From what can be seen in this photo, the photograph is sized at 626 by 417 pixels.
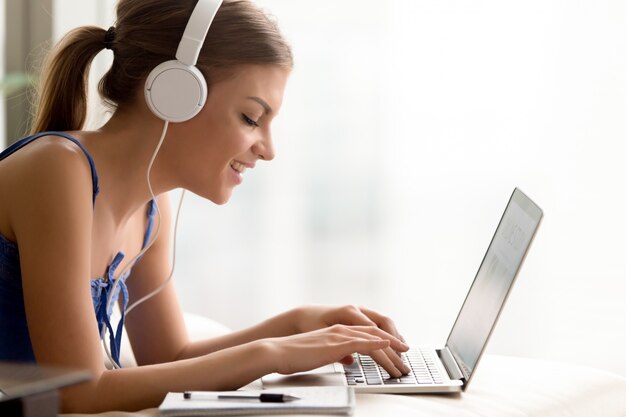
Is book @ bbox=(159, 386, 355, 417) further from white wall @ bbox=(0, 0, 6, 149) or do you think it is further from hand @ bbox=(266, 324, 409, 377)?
white wall @ bbox=(0, 0, 6, 149)

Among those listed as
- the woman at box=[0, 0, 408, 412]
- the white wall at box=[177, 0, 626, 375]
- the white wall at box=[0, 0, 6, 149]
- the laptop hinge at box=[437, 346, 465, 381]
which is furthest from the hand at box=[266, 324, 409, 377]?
the white wall at box=[0, 0, 6, 149]

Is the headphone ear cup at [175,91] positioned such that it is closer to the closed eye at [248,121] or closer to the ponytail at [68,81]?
the closed eye at [248,121]

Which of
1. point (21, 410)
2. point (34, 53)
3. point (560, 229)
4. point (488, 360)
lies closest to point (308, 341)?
point (488, 360)

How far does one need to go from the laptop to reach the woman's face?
33 cm

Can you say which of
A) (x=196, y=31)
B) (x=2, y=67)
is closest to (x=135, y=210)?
(x=196, y=31)

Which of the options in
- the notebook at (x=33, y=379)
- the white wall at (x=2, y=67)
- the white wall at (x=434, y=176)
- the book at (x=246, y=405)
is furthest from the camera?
the white wall at (x=2, y=67)

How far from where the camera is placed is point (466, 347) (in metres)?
1.26

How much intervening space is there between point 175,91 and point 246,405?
1.60 ft

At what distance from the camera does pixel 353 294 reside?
9.12 ft

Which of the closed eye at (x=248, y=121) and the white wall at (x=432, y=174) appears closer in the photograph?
the closed eye at (x=248, y=121)

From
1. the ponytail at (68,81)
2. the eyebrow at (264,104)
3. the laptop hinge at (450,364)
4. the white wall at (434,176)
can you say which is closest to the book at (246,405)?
the laptop hinge at (450,364)

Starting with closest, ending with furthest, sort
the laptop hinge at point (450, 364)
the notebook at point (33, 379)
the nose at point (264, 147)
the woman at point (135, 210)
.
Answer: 1. the notebook at point (33, 379)
2. the woman at point (135, 210)
3. the laptop hinge at point (450, 364)
4. the nose at point (264, 147)

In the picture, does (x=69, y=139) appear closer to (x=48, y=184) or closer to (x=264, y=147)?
(x=48, y=184)

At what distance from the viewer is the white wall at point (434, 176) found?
7.73 ft
